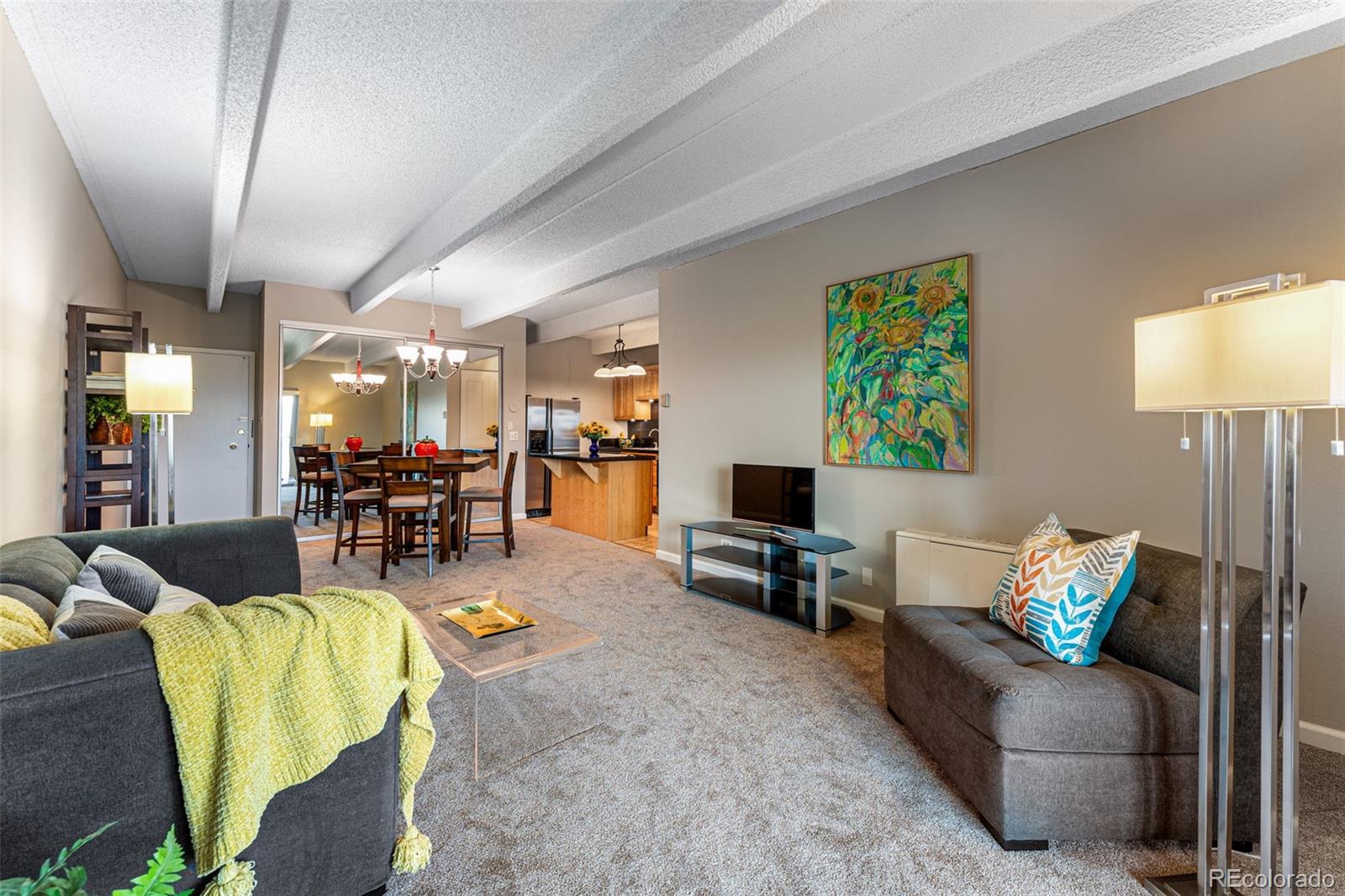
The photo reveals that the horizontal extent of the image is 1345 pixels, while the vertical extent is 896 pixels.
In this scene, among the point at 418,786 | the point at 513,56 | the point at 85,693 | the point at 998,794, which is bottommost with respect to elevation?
the point at 418,786

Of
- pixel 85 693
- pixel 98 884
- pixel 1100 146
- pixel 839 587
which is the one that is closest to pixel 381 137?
pixel 85 693

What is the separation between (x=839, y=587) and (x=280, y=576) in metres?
3.18

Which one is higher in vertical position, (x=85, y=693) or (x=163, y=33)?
(x=163, y=33)

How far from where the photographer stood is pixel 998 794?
1.62 m

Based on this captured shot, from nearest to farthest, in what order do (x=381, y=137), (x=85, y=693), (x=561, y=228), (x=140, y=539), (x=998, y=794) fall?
(x=85, y=693) → (x=998, y=794) → (x=140, y=539) → (x=381, y=137) → (x=561, y=228)

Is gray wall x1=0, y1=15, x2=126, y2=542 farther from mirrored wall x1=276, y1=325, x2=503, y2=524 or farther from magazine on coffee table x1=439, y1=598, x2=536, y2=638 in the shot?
mirrored wall x1=276, y1=325, x2=503, y2=524

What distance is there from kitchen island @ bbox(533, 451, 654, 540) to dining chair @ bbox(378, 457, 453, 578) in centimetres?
166

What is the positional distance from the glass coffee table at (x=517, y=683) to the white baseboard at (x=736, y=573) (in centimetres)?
186

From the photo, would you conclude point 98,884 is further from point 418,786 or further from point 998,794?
point 998,794

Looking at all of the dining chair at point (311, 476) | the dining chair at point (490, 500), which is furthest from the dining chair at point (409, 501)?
the dining chair at point (311, 476)

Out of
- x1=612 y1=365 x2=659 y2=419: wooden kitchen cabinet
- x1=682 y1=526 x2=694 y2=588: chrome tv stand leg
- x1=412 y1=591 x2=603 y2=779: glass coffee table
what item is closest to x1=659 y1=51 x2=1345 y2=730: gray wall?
x1=682 y1=526 x2=694 y2=588: chrome tv stand leg

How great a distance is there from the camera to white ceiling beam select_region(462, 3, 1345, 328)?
6.31ft

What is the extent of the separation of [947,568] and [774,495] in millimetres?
1183

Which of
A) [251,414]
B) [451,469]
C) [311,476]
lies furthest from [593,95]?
[251,414]
